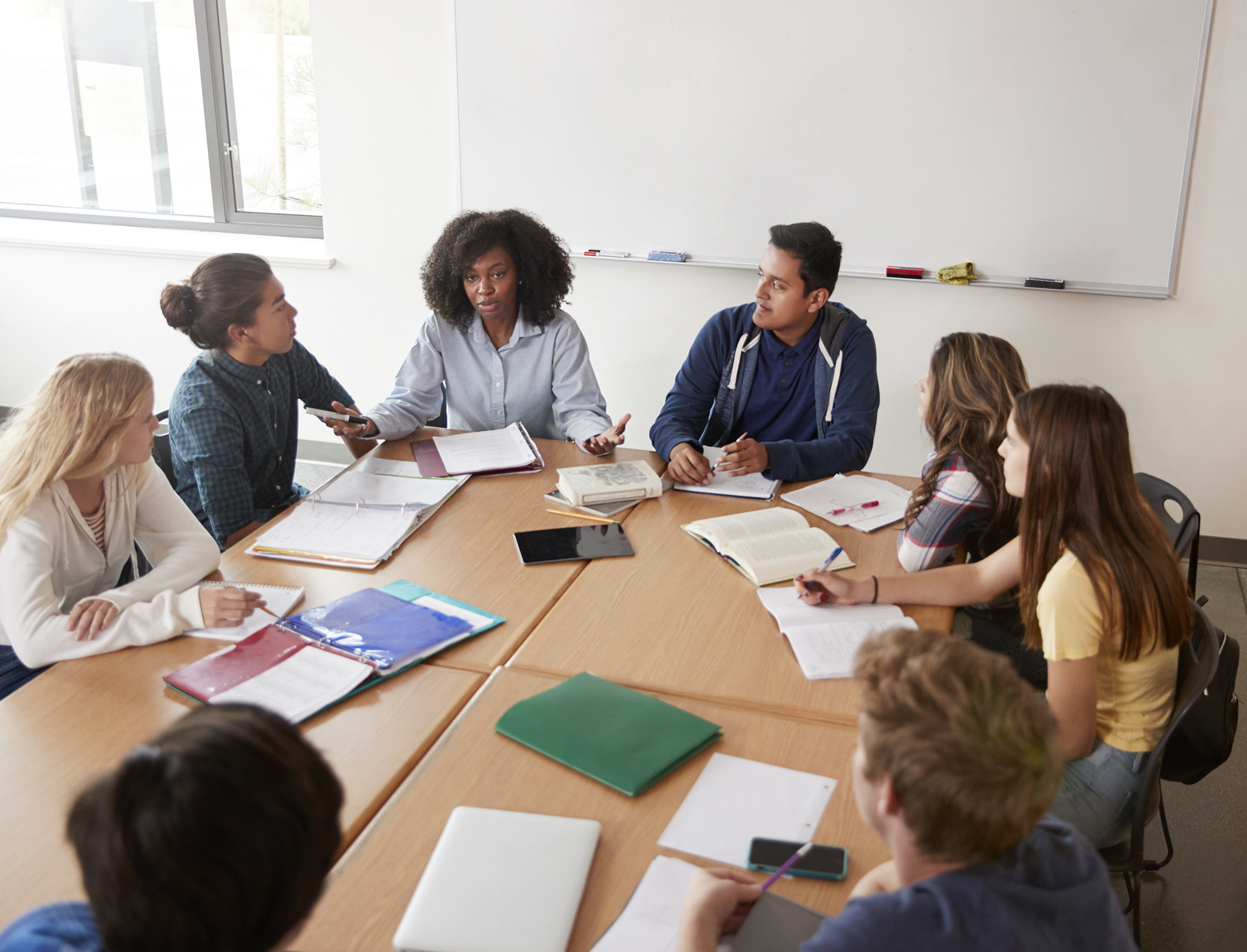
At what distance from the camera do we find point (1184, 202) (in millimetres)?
3043

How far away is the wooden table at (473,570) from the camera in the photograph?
5.37 feet

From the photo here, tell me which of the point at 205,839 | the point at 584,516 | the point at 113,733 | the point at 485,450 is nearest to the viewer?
the point at 205,839

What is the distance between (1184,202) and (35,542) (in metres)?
3.31

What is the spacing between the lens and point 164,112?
13.8ft

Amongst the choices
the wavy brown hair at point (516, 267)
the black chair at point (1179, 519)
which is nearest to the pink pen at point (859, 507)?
the black chair at point (1179, 519)

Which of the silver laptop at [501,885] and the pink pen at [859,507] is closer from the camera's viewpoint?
the silver laptop at [501,885]

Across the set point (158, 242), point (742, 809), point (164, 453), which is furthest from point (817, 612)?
point (158, 242)

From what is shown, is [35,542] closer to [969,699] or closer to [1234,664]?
Answer: [969,699]

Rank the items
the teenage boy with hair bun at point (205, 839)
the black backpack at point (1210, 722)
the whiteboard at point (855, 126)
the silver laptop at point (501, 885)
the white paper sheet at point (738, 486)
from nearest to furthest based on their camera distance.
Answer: the teenage boy with hair bun at point (205, 839) < the silver laptop at point (501, 885) < the black backpack at point (1210, 722) < the white paper sheet at point (738, 486) < the whiteboard at point (855, 126)

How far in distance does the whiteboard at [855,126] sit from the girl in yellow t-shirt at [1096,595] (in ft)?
6.25

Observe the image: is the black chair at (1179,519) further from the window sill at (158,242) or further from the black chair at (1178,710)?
the window sill at (158,242)

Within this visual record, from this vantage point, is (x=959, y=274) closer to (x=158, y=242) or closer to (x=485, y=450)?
(x=485, y=450)

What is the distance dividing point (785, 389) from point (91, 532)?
1.77 metres

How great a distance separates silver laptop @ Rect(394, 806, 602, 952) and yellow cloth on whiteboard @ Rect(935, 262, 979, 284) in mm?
2651
